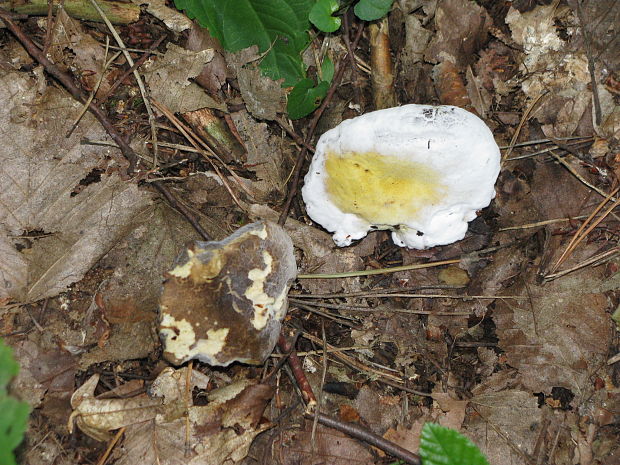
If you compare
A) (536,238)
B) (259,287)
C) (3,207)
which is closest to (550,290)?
(536,238)

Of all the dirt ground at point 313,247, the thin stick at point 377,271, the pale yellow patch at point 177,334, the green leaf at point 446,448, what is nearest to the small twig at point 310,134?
the dirt ground at point 313,247

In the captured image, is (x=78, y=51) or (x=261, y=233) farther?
(x=78, y=51)

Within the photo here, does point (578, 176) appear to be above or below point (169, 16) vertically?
below

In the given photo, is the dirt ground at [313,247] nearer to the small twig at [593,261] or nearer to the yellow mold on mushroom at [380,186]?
the small twig at [593,261]

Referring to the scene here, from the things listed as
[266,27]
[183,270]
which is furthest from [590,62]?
[183,270]

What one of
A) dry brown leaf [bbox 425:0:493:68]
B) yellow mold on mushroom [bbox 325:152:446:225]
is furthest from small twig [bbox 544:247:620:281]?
dry brown leaf [bbox 425:0:493:68]

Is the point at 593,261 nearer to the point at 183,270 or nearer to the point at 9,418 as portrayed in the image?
the point at 183,270
